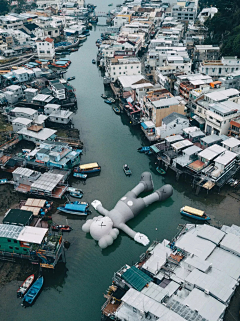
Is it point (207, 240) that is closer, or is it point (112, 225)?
point (207, 240)

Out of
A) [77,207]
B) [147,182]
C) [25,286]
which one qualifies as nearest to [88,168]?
[77,207]

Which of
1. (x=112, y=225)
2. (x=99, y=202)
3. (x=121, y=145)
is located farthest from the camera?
(x=121, y=145)

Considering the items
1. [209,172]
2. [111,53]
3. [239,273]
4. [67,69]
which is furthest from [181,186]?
[67,69]

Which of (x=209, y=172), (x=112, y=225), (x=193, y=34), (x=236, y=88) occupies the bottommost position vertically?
(x=112, y=225)

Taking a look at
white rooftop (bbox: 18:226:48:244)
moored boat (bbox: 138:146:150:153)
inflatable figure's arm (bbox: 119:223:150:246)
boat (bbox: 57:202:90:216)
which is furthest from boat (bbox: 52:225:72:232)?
moored boat (bbox: 138:146:150:153)

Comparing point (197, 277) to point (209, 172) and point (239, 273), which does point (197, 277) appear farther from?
point (209, 172)

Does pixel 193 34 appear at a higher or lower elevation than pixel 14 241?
higher

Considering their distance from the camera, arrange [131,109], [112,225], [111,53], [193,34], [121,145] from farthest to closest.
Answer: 1. [193,34]
2. [111,53]
3. [131,109]
4. [121,145]
5. [112,225]
